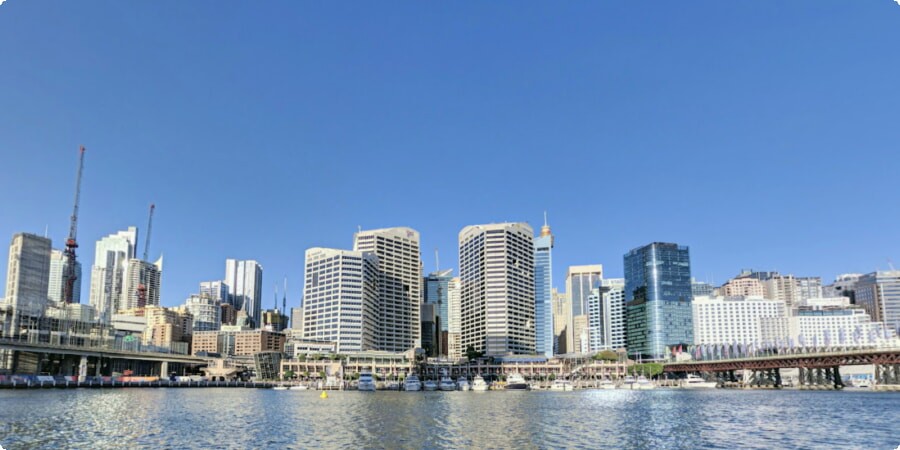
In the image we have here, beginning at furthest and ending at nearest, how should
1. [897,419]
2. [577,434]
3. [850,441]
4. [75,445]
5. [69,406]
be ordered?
[69,406]
[897,419]
[577,434]
[850,441]
[75,445]

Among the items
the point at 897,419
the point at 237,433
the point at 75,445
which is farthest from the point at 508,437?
the point at 897,419

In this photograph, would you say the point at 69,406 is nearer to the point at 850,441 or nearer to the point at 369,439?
the point at 369,439

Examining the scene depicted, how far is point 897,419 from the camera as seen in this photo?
9125cm

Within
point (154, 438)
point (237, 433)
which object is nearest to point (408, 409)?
point (237, 433)

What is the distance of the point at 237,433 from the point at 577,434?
36765 mm

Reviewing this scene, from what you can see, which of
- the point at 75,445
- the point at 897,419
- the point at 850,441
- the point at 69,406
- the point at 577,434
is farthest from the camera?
the point at 69,406

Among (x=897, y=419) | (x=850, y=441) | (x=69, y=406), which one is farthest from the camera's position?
(x=69, y=406)

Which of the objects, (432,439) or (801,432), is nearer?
(432,439)

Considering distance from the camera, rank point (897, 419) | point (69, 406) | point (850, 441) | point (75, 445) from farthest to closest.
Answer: point (69, 406), point (897, 419), point (850, 441), point (75, 445)

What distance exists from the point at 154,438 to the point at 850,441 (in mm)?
68743

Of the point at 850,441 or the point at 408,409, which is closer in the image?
the point at 850,441

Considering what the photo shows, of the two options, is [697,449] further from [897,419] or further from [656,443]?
[897,419]

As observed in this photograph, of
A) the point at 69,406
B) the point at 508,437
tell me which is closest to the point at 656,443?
the point at 508,437

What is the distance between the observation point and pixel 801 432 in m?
77.6
